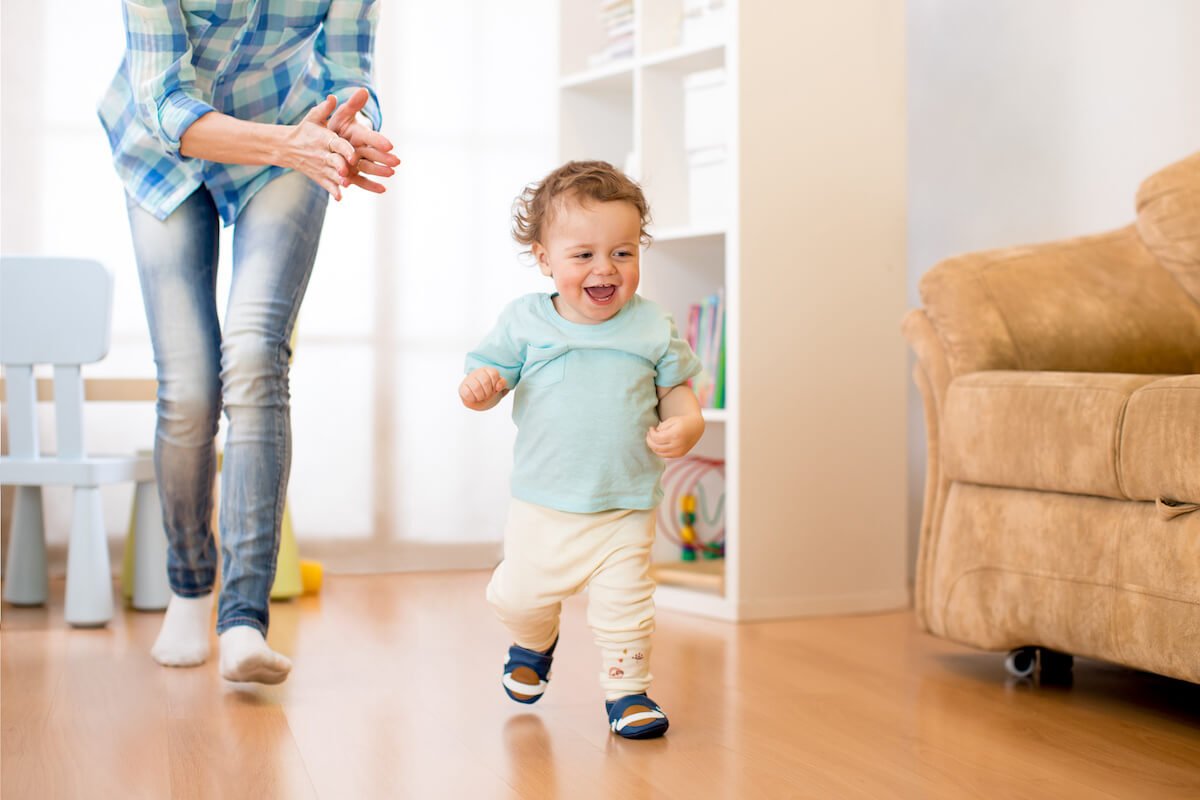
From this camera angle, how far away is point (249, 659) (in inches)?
59.9

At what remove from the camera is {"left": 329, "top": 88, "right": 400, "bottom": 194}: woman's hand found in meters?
1.50

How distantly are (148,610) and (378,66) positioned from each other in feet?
5.12

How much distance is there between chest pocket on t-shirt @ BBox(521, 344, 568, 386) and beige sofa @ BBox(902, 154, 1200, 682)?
0.68 m

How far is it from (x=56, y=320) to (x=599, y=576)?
1399mm

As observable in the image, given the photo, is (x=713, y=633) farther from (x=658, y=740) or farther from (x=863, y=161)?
(x=863, y=161)

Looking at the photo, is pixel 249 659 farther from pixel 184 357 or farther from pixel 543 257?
pixel 543 257

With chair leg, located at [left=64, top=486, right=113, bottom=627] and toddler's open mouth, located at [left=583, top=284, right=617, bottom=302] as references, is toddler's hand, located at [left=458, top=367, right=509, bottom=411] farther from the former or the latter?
chair leg, located at [left=64, top=486, right=113, bottom=627]

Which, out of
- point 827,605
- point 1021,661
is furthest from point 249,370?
point 827,605

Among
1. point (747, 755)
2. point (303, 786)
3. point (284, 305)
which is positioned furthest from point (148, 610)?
point (747, 755)

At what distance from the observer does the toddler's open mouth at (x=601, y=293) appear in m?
1.48

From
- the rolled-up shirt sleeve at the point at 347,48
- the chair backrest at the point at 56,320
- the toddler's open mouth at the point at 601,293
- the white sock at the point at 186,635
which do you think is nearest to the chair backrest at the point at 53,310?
the chair backrest at the point at 56,320

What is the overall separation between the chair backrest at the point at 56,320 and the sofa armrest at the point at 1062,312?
1568 millimetres

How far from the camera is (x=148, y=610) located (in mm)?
2430

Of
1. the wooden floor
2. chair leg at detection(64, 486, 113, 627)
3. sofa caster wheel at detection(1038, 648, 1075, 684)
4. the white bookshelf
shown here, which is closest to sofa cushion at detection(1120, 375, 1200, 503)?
the wooden floor
